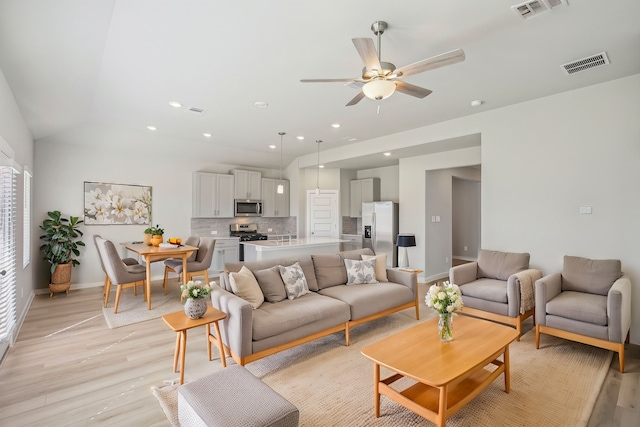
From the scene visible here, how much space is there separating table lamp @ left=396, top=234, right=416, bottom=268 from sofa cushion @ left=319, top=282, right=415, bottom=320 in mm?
2155

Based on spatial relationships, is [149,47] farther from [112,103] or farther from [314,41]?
[112,103]

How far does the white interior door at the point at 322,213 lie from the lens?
8250 mm

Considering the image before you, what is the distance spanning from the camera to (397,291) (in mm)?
3949

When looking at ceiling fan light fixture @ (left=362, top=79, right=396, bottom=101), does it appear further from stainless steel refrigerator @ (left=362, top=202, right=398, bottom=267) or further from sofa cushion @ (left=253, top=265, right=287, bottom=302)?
stainless steel refrigerator @ (left=362, top=202, right=398, bottom=267)

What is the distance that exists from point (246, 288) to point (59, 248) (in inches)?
163

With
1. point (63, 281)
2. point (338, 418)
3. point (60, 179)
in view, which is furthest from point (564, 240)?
point (60, 179)

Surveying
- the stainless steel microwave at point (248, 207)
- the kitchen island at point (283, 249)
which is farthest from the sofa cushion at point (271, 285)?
the stainless steel microwave at point (248, 207)

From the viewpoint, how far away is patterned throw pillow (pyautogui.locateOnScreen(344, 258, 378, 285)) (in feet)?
13.6

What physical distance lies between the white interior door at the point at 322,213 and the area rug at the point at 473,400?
4854mm

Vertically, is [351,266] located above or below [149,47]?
below

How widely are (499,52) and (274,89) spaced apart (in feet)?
7.65

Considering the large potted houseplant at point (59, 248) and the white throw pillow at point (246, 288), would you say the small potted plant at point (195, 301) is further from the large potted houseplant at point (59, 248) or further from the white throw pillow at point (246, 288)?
the large potted houseplant at point (59, 248)


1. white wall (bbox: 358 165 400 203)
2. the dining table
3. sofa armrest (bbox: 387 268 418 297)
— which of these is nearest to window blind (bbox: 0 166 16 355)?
the dining table

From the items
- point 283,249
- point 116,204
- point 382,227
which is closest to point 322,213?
point 382,227
